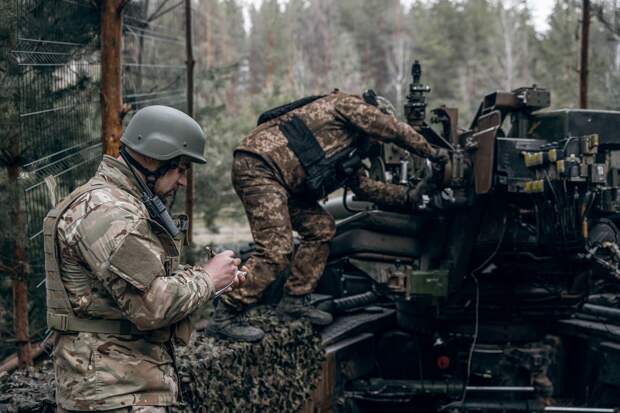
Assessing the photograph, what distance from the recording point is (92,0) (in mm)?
6855

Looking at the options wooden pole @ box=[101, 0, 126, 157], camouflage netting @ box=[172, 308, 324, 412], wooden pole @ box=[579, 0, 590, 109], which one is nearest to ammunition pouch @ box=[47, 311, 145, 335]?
camouflage netting @ box=[172, 308, 324, 412]

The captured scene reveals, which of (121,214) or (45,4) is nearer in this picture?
(121,214)

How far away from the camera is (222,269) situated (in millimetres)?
3105

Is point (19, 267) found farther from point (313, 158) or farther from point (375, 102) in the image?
point (375, 102)

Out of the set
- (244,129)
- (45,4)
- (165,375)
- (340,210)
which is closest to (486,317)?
(340,210)

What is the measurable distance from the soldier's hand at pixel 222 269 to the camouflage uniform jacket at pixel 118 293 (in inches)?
1.8

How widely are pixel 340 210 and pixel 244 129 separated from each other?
12.4 m

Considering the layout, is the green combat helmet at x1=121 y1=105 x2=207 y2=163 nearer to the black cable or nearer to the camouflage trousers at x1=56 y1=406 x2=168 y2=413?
the camouflage trousers at x1=56 y1=406 x2=168 y2=413

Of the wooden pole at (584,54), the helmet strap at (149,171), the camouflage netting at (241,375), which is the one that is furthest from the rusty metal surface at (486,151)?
the wooden pole at (584,54)

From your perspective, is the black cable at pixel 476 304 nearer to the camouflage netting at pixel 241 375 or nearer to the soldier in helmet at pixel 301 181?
the soldier in helmet at pixel 301 181

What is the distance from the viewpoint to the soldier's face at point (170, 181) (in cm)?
320

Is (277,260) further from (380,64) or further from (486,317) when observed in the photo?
(380,64)

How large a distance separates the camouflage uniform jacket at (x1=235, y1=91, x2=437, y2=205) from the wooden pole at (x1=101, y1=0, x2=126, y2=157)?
1281 millimetres

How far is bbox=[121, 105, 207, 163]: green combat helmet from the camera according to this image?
313 centimetres
